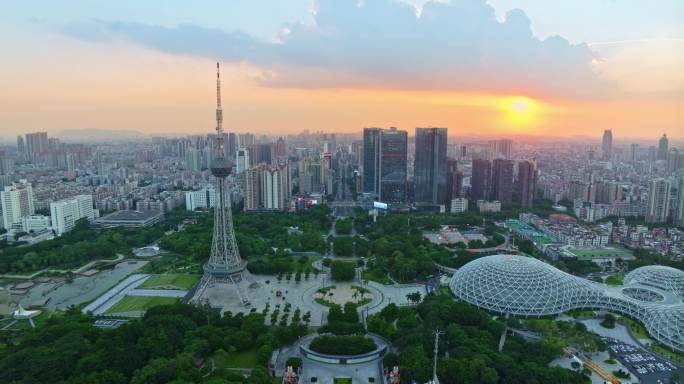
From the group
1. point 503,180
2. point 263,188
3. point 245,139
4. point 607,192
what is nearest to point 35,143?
point 245,139

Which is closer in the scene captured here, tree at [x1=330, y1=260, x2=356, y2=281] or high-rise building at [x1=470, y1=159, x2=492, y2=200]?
tree at [x1=330, y1=260, x2=356, y2=281]

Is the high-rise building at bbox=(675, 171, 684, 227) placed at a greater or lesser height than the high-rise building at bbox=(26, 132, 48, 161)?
lesser

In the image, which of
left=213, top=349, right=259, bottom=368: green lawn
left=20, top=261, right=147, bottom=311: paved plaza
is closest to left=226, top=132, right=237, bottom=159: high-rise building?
left=20, top=261, right=147, bottom=311: paved plaza

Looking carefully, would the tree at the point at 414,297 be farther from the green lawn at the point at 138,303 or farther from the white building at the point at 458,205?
the white building at the point at 458,205

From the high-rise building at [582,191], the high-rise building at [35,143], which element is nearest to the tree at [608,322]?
the high-rise building at [582,191]

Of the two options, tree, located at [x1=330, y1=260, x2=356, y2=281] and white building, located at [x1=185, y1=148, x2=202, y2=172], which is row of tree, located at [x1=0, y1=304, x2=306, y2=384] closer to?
tree, located at [x1=330, y1=260, x2=356, y2=281]

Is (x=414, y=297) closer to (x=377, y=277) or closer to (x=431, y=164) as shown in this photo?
(x=377, y=277)
